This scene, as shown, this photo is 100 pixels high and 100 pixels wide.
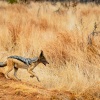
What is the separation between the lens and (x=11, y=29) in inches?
381

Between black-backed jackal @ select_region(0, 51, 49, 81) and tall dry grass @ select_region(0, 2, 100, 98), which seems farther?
tall dry grass @ select_region(0, 2, 100, 98)

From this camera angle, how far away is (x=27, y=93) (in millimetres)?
5809

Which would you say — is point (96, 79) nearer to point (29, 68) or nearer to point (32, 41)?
point (29, 68)

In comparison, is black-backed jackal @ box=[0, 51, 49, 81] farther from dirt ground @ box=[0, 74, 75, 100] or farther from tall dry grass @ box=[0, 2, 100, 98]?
tall dry grass @ box=[0, 2, 100, 98]

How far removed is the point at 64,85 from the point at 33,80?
614 millimetres

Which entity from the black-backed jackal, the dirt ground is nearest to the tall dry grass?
the dirt ground

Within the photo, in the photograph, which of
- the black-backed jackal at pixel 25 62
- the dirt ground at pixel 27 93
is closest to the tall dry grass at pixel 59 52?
the dirt ground at pixel 27 93

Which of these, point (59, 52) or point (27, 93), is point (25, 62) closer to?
point (27, 93)

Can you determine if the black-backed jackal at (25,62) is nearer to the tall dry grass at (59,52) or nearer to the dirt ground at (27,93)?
the dirt ground at (27,93)

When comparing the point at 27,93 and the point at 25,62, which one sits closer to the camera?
the point at 27,93

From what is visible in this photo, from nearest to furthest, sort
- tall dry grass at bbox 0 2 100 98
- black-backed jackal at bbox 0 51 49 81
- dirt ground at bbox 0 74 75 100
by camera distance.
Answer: dirt ground at bbox 0 74 75 100 → black-backed jackal at bbox 0 51 49 81 → tall dry grass at bbox 0 2 100 98

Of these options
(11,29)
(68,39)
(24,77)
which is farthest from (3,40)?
(24,77)

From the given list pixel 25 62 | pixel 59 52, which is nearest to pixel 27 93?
pixel 25 62

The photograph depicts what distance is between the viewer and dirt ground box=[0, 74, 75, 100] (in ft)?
18.6
